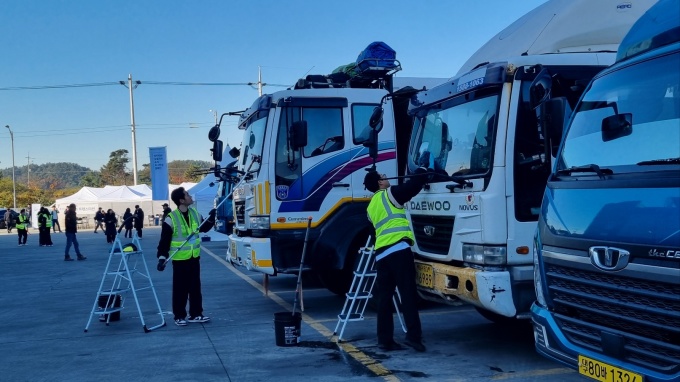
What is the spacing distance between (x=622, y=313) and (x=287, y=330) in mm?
3801

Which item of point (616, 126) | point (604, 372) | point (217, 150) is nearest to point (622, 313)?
point (604, 372)

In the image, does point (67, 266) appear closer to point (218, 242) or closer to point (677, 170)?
point (218, 242)

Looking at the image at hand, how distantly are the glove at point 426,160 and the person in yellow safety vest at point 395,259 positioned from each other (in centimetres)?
21

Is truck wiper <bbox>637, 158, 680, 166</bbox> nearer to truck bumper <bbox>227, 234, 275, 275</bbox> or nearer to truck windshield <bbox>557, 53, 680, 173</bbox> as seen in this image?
truck windshield <bbox>557, 53, 680, 173</bbox>

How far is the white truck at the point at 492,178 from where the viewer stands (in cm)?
545

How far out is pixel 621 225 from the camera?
3.72 m

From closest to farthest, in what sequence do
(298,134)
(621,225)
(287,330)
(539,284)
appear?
(621,225) → (539,284) → (287,330) → (298,134)

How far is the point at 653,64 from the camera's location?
4.20 metres

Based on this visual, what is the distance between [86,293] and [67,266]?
6248 millimetres

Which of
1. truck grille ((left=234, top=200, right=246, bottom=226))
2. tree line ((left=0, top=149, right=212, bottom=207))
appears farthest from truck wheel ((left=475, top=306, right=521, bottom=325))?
tree line ((left=0, top=149, right=212, bottom=207))

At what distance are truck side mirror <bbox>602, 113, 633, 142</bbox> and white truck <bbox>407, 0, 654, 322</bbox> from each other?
26.0 inches

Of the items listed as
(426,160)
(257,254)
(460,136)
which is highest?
(460,136)

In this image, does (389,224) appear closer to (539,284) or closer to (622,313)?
(539,284)

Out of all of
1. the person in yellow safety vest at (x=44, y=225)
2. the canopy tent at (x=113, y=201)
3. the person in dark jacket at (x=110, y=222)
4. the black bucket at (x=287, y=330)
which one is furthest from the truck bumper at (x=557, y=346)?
the canopy tent at (x=113, y=201)
